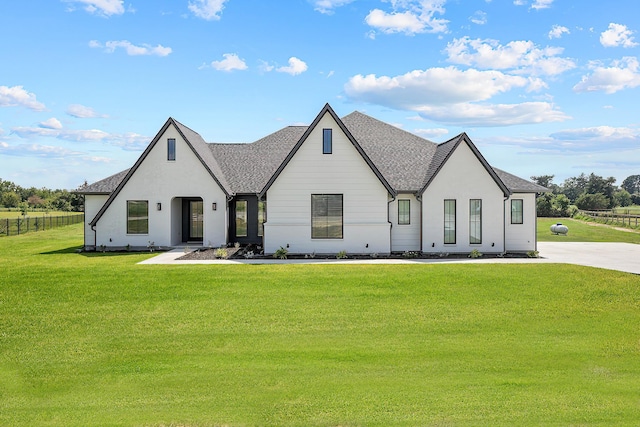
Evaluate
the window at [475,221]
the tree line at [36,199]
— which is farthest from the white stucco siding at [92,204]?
the tree line at [36,199]

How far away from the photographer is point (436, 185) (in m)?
22.6

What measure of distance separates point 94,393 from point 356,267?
11508 millimetres

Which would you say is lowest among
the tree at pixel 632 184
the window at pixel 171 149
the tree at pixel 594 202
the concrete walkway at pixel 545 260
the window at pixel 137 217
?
the concrete walkway at pixel 545 260

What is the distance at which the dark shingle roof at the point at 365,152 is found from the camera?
23.9 m

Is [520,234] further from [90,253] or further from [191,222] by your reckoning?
[90,253]

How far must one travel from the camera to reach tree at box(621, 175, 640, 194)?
16688 centimetres

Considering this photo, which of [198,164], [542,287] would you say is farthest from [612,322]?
[198,164]

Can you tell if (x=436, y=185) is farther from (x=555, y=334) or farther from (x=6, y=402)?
(x=6, y=402)

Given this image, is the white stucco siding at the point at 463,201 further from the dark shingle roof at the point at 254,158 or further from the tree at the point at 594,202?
the tree at the point at 594,202

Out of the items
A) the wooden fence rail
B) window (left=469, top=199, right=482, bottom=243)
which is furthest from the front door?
the wooden fence rail

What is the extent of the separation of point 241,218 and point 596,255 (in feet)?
62.0

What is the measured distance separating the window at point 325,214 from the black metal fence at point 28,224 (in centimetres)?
2754

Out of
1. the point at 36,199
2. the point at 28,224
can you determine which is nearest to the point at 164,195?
the point at 28,224

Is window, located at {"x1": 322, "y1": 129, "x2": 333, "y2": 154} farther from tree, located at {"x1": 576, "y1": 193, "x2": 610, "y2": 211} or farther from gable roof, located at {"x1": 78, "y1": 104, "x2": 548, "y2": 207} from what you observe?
tree, located at {"x1": 576, "y1": 193, "x2": 610, "y2": 211}
